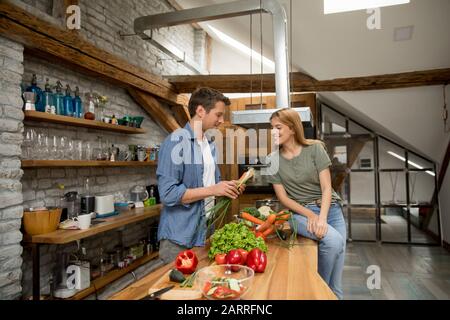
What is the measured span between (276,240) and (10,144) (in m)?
2.11

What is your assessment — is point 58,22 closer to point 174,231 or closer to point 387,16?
point 174,231

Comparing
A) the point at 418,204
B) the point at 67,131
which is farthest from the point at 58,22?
the point at 418,204

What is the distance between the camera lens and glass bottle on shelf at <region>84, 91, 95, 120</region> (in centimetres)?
330

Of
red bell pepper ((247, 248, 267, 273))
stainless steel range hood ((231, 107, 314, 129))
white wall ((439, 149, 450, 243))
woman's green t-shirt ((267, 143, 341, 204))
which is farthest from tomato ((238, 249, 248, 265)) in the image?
white wall ((439, 149, 450, 243))

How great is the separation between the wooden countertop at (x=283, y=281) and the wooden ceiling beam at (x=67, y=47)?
2244mm

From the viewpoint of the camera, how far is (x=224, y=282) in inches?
42.4

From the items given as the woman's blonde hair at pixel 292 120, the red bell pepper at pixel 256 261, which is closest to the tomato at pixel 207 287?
the red bell pepper at pixel 256 261

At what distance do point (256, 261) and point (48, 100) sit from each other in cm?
249

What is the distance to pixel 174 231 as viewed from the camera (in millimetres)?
1784

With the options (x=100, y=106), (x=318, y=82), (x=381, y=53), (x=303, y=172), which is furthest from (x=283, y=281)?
(x=318, y=82)

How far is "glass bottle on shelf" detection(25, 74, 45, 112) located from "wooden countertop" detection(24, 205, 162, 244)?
1.10m

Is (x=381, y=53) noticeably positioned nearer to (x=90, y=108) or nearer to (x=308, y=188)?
(x=308, y=188)

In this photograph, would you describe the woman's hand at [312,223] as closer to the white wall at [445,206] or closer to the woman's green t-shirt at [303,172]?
the woman's green t-shirt at [303,172]

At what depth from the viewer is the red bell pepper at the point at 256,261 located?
134 centimetres
